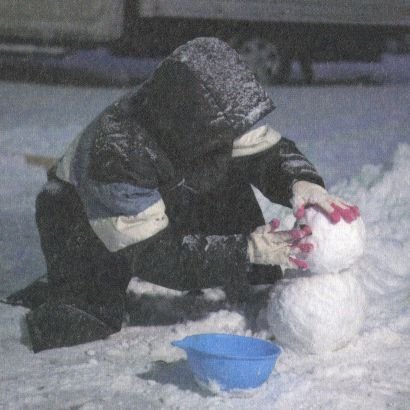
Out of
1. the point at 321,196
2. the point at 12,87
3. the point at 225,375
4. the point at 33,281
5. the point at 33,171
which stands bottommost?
the point at 12,87

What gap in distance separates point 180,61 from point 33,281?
139cm

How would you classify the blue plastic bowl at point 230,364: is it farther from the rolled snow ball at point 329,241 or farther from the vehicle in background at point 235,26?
the vehicle in background at point 235,26

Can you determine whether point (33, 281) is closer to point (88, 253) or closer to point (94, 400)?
point (88, 253)

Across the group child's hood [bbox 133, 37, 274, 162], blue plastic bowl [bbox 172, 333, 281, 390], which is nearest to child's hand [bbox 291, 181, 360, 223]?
child's hood [bbox 133, 37, 274, 162]

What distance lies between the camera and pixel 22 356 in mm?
3250

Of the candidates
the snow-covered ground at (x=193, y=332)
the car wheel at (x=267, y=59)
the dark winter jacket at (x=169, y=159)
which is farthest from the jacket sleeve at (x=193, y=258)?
the car wheel at (x=267, y=59)

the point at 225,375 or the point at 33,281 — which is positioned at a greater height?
the point at 225,375

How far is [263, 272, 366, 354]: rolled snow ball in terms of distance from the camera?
3.18 meters

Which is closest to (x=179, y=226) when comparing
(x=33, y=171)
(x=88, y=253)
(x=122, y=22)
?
(x=88, y=253)

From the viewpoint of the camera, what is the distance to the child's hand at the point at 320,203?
317 cm

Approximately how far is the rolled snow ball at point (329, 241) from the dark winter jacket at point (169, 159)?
0.24 meters

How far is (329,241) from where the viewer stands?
3.14m

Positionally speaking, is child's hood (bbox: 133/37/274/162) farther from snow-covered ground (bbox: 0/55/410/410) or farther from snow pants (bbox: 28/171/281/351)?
snow-covered ground (bbox: 0/55/410/410)

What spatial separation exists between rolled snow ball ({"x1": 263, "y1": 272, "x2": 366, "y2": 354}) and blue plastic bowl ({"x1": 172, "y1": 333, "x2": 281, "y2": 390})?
10.2 inches
